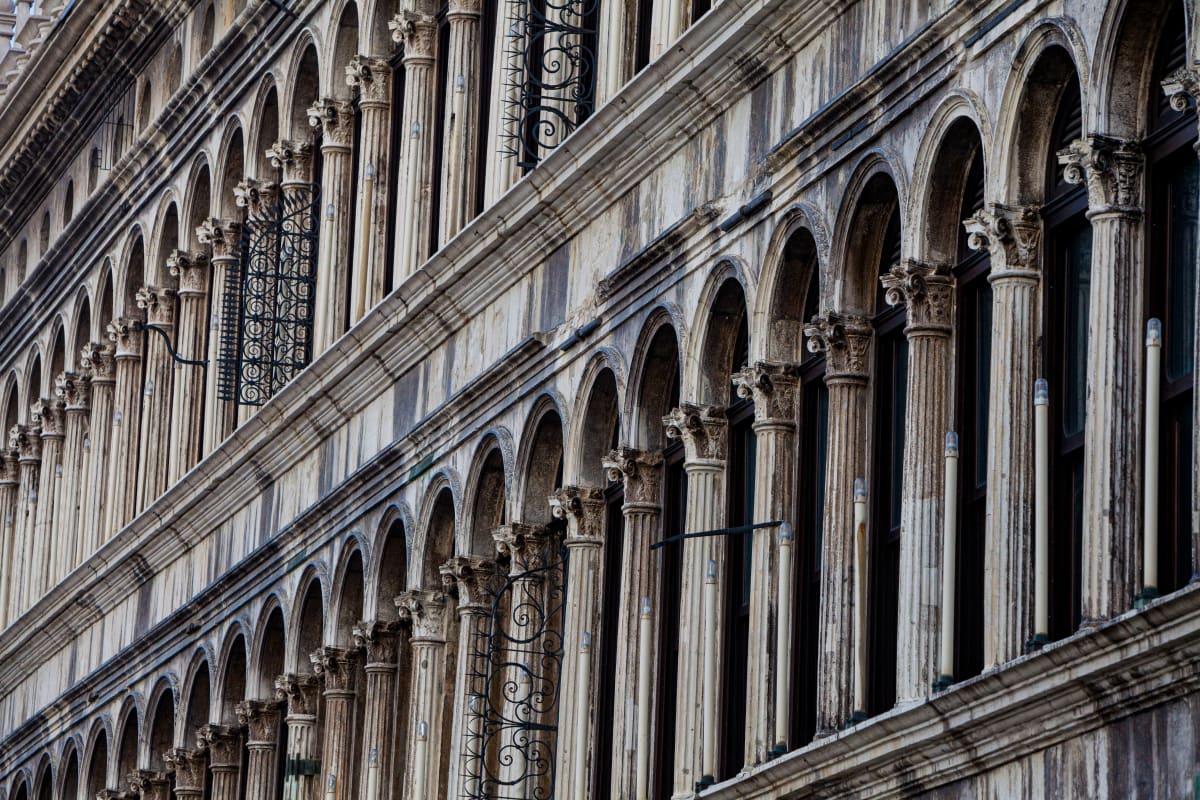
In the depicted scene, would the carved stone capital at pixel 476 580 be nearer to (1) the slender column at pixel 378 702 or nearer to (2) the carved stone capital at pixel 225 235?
(1) the slender column at pixel 378 702

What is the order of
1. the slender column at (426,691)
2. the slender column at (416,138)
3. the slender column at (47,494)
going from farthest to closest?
the slender column at (47,494) → the slender column at (416,138) → the slender column at (426,691)

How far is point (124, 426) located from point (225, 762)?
23.0 feet

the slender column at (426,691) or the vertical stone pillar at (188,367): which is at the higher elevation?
the vertical stone pillar at (188,367)

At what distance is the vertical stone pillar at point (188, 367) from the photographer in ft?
119

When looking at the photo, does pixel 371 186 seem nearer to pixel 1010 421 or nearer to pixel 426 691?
pixel 426 691

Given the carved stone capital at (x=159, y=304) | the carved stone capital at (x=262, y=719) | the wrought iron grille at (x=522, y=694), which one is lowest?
the wrought iron grille at (x=522, y=694)

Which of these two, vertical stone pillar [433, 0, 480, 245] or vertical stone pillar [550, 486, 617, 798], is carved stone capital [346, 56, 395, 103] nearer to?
vertical stone pillar [433, 0, 480, 245]

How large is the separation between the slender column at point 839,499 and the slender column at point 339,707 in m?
9.80

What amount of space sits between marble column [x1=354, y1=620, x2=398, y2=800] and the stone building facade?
0.04 meters

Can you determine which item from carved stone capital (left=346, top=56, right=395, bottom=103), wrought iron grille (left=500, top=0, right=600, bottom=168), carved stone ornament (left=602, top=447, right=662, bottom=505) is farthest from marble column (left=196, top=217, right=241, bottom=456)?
carved stone ornament (left=602, top=447, right=662, bottom=505)

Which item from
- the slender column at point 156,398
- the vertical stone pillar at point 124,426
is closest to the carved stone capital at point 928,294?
the slender column at point 156,398

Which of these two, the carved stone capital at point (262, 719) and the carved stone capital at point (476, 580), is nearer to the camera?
the carved stone capital at point (476, 580)

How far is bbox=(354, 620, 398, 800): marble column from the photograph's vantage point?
1123 inches

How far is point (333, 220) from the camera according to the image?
31.9 metres
